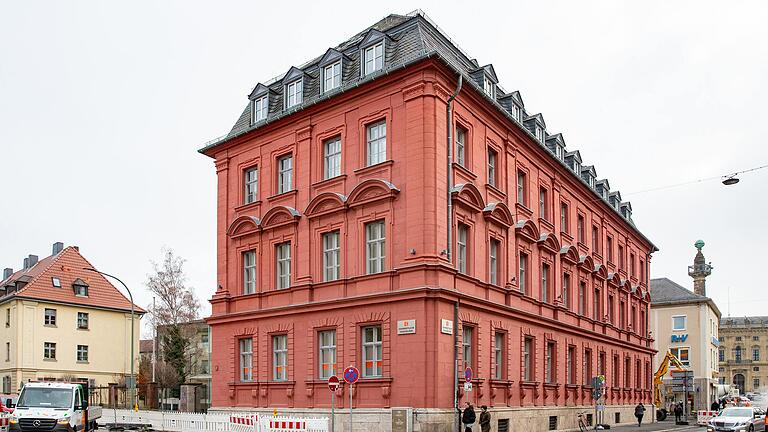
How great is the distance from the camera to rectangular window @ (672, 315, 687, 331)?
77125 millimetres

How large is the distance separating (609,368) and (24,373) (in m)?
40.8

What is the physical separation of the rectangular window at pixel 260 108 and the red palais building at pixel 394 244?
83mm

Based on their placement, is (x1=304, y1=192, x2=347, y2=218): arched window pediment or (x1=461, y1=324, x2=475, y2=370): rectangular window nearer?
(x1=461, y1=324, x2=475, y2=370): rectangular window

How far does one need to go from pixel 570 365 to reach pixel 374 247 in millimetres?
15522

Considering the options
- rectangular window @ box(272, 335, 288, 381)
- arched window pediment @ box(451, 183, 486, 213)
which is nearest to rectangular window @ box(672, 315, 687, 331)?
arched window pediment @ box(451, 183, 486, 213)

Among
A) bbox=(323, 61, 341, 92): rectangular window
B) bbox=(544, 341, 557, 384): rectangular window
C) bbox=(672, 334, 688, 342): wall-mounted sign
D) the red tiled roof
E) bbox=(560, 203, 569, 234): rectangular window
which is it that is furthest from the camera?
bbox=(672, 334, 688, 342): wall-mounted sign

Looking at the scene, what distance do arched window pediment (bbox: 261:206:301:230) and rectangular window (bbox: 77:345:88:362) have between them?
118 feet

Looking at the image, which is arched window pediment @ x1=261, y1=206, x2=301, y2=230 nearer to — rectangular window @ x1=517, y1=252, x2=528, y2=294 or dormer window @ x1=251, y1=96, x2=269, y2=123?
dormer window @ x1=251, y1=96, x2=269, y2=123

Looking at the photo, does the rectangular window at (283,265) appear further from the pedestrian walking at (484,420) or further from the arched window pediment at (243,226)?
the pedestrian walking at (484,420)

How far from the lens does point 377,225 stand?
2888 centimetres

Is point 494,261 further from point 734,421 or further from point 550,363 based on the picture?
point 734,421

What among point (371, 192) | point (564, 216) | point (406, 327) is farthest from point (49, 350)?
point (406, 327)

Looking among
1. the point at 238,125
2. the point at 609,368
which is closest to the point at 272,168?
the point at 238,125

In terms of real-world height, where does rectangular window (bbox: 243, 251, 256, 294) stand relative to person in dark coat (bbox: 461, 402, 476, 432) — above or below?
above
